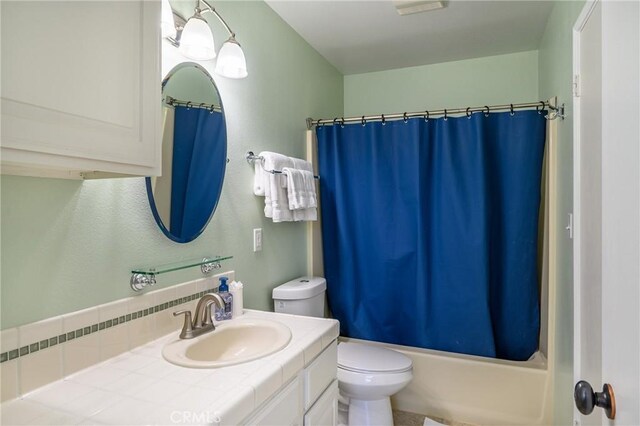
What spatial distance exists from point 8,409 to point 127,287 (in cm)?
42

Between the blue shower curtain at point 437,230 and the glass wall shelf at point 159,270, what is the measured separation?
3.77 feet

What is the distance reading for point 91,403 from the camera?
866 mm

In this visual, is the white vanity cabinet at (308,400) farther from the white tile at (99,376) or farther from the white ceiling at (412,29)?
the white ceiling at (412,29)

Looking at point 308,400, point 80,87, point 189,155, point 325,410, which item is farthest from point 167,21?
point 325,410

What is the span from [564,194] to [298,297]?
1.41 m

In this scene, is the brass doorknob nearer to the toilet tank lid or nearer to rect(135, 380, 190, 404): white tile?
rect(135, 380, 190, 404): white tile

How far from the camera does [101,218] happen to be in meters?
1.11

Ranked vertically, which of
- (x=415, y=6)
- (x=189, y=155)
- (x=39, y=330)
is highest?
(x=415, y=6)

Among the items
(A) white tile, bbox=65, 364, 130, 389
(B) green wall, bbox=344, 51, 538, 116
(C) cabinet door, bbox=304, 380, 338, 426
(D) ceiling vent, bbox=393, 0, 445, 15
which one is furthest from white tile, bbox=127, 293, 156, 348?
(B) green wall, bbox=344, 51, 538, 116

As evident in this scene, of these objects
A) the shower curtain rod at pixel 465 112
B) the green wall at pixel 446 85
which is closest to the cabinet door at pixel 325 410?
the shower curtain rod at pixel 465 112

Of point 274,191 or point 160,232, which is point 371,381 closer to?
point 274,191

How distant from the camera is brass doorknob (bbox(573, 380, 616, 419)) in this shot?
2.48 ft

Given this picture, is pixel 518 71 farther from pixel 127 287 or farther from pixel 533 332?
pixel 127 287

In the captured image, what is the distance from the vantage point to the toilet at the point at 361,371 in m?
1.88
